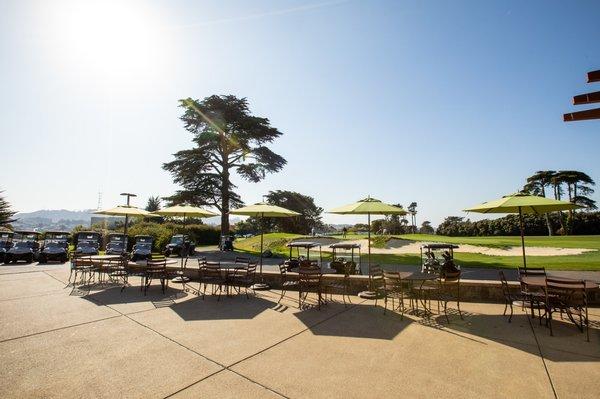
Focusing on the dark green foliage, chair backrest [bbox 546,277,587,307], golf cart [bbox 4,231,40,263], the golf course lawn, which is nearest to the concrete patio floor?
chair backrest [bbox 546,277,587,307]

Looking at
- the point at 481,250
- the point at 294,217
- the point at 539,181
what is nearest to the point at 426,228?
the point at 539,181

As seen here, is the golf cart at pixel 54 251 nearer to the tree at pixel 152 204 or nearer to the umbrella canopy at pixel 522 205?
the umbrella canopy at pixel 522 205

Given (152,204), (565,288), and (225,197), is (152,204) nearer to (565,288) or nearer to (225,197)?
(225,197)

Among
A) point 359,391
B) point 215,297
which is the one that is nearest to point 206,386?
point 359,391

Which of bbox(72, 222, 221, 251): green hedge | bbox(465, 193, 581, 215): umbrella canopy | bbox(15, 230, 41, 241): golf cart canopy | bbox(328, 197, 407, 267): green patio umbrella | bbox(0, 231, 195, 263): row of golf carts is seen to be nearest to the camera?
bbox(465, 193, 581, 215): umbrella canopy

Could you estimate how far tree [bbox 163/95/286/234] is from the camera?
95.6 ft

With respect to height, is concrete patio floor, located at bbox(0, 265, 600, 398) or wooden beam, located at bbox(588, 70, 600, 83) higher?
wooden beam, located at bbox(588, 70, 600, 83)

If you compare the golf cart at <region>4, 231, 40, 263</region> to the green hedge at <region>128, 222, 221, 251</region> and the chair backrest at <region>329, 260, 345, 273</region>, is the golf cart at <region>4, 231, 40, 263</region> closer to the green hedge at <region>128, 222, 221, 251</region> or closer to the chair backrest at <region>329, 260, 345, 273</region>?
the green hedge at <region>128, 222, 221, 251</region>

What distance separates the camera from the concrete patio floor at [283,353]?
3.66 m

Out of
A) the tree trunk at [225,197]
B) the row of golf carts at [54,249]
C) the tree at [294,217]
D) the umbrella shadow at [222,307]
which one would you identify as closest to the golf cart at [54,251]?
the row of golf carts at [54,249]

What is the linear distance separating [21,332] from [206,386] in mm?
4477

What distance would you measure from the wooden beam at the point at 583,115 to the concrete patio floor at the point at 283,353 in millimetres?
3183

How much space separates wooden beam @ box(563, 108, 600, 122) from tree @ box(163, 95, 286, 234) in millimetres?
27186

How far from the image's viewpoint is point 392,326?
19.9ft
